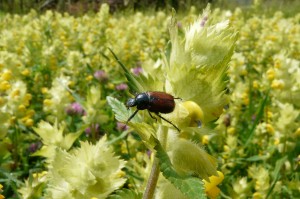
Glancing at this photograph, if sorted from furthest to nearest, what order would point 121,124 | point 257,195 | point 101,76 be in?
point 101,76 → point 121,124 → point 257,195

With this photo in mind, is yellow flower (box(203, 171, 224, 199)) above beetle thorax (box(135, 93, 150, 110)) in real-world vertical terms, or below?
below

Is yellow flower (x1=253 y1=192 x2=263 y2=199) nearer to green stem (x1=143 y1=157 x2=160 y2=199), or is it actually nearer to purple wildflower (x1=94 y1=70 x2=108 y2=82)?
green stem (x1=143 y1=157 x2=160 y2=199)

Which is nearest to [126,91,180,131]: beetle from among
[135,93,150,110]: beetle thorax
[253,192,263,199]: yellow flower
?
[135,93,150,110]: beetle thorax

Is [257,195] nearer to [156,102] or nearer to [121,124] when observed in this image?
[121,124]

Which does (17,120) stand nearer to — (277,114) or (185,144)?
(277,114)

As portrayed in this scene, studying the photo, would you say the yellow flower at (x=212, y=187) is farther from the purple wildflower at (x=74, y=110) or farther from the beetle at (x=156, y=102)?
the purple wildflower at (x=74, y=110)

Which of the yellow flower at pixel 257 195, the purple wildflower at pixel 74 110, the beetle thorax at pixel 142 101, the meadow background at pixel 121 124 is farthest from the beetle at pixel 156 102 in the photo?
the purple wildflower at pixel 74 110

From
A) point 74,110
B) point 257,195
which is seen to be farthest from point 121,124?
point 257,195

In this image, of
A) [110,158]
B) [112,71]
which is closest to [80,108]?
[112,71]

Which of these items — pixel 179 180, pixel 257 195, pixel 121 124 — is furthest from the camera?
pixel 121 124
